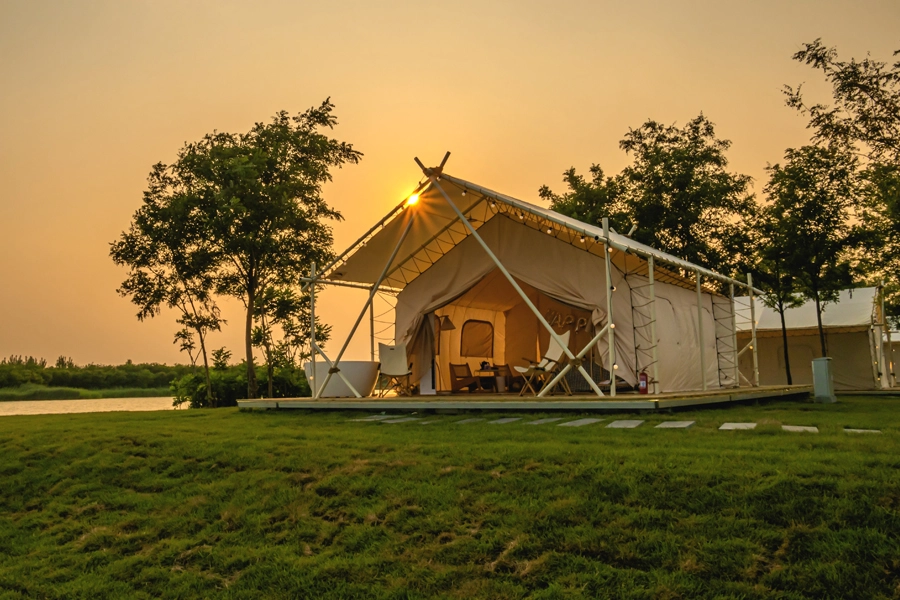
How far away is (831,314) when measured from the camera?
1792cm

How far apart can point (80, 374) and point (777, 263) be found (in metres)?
21.4

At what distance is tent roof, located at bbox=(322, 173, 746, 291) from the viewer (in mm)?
9711

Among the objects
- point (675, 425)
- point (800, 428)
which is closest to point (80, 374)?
Answer: point (675, 425)

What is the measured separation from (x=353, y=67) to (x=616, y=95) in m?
4.35

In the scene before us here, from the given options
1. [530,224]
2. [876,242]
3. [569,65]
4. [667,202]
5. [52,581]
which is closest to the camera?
[52,581]

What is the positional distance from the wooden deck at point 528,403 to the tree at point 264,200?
4210 millimetres

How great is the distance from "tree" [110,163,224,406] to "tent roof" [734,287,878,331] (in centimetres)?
1193

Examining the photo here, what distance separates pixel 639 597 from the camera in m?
3.00

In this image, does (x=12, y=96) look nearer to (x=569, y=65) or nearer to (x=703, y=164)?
(x=569, y=65)

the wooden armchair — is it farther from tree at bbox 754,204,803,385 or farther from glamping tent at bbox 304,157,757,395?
tree at bbox 754,204,803,385

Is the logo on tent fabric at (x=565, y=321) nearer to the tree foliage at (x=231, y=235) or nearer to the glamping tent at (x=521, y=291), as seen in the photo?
the glamping tent at (x=521, y=291)

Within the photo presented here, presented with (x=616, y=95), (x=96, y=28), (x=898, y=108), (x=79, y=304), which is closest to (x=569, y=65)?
(x=616, y=95)

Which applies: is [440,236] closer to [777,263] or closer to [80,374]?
[777,263]

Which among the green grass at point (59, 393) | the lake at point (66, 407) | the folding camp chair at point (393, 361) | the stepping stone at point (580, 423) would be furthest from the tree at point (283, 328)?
the stepping stone at point (580, 423)
